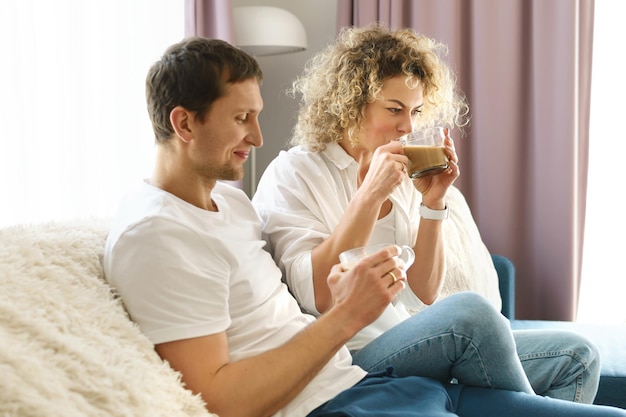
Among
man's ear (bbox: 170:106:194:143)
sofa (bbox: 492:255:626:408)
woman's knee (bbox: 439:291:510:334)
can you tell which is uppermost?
man's ear (bbox: 170:106:194:143)

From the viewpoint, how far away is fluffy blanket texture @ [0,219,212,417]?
1.07 meters

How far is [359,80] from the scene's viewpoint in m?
2.16

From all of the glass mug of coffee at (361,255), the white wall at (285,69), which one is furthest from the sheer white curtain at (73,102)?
the glass mug of coffee at (361,255)

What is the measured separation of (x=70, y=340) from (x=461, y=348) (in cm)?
80

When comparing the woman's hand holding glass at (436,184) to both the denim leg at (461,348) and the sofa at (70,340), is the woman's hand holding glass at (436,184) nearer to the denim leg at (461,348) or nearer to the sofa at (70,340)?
the denim leg at (461,348)

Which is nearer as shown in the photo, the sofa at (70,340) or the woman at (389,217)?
the sofa at (70,340)

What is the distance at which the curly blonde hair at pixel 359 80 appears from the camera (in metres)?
2.15

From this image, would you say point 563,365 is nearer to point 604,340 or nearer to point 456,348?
point 456,348

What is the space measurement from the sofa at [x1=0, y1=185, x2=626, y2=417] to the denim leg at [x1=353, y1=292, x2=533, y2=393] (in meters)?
0.51

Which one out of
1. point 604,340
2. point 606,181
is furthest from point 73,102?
point 606,181

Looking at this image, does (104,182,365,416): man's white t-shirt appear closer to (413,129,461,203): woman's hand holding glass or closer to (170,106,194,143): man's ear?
(170,106,194,143): man's ear

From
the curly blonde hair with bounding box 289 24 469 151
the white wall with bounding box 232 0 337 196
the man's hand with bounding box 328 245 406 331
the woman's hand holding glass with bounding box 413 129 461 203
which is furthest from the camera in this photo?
the white wall with bounding box 232 0 337 196

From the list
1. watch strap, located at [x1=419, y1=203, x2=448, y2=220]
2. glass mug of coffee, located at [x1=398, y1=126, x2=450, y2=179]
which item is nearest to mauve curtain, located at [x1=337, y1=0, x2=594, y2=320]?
watch strap, located at [x1=419, y1=203, x2=448, y2=220]

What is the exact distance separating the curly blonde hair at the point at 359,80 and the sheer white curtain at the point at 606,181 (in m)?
1.41
